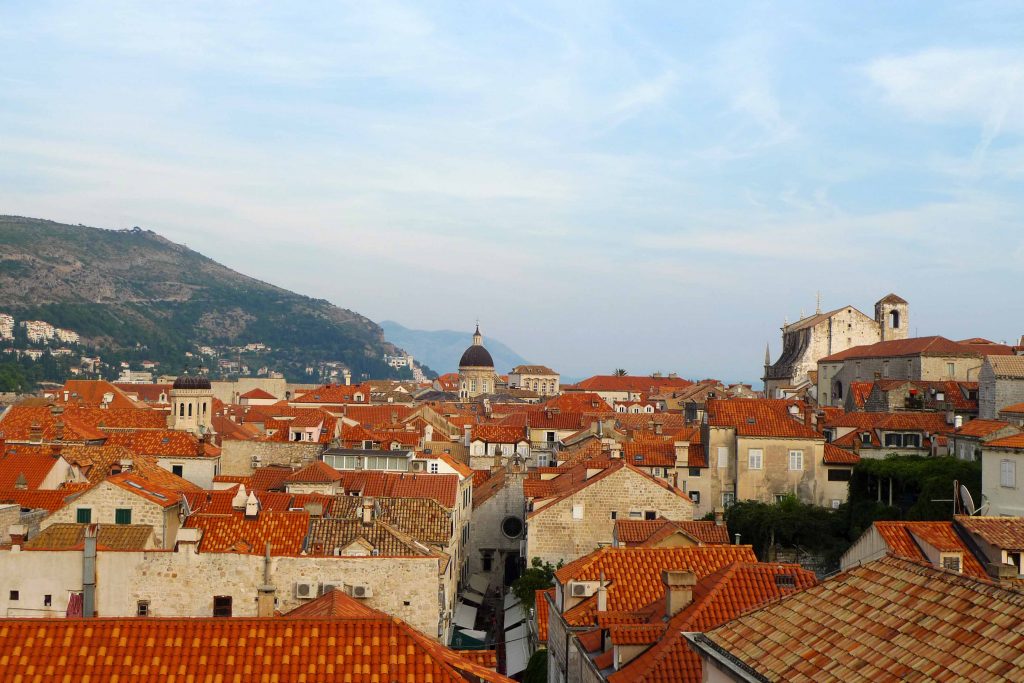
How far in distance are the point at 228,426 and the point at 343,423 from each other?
38.8 ft

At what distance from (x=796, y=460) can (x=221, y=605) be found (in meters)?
36.6

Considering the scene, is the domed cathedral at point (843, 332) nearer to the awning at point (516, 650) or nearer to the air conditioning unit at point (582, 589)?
the awning at point (516, 650)

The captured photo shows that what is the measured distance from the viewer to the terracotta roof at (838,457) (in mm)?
57844

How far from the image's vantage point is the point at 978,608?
13391mm

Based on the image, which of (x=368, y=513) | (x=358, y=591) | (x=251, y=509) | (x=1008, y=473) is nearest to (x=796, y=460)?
(x=1008, y=473)

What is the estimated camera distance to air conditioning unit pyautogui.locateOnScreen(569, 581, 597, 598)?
99.9ft

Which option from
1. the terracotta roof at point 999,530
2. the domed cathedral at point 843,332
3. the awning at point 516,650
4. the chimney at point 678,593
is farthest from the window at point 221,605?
the domed cathedral at point 843,332

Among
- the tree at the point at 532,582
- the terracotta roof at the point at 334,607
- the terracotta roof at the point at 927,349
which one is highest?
the terracotta roof at the point at 927,349

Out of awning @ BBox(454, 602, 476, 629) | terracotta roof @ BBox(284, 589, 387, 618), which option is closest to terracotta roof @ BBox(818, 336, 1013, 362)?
awning @ BBox(454, 602, 476, 629)

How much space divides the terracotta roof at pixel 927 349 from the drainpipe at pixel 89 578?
228ft

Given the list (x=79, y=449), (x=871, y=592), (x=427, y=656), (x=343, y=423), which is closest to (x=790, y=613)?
(x=871, y=592)

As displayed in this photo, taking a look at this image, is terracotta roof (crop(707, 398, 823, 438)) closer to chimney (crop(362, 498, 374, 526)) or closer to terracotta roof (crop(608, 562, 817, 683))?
chimney (crop(362, 498, 374, 526))

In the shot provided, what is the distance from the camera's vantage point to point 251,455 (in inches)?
2323

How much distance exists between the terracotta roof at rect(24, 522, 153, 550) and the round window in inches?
1108
